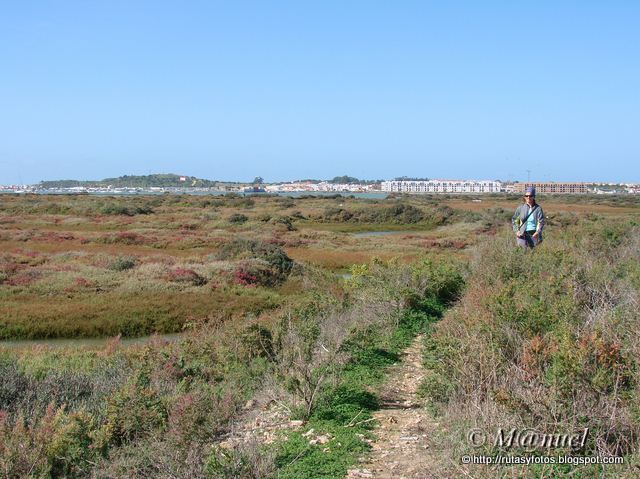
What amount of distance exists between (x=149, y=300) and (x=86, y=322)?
3255mm

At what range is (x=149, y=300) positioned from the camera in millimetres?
22953

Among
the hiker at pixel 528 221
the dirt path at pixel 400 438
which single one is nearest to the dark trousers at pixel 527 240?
the hiker at pixel 528 221

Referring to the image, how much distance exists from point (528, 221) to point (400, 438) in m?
7.86

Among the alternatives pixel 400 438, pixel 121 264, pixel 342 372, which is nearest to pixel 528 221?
pixel 342 372

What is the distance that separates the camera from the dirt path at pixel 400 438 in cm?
507

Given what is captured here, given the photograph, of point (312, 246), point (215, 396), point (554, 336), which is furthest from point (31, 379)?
point (312, 246)

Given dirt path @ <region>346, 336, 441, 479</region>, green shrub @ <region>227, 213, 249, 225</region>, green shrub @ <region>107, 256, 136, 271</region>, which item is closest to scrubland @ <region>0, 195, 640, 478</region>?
dirt path @ <region>346, 336, 441, 479</region>

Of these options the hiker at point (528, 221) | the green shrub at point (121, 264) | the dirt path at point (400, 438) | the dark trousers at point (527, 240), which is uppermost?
the hiker at point (528, 221)

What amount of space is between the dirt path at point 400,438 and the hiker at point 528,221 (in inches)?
220

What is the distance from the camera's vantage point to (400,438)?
5.84 m

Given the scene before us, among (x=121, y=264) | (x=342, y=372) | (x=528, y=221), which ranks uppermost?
(x=528, y=221)

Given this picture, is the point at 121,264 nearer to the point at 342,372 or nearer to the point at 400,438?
the point at 342,372

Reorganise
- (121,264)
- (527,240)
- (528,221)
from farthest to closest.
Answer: (121,264) → (527,240) → (528,221)

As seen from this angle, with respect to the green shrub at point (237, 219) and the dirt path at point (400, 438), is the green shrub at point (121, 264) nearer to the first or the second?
the dirt path at point (400, 438)
